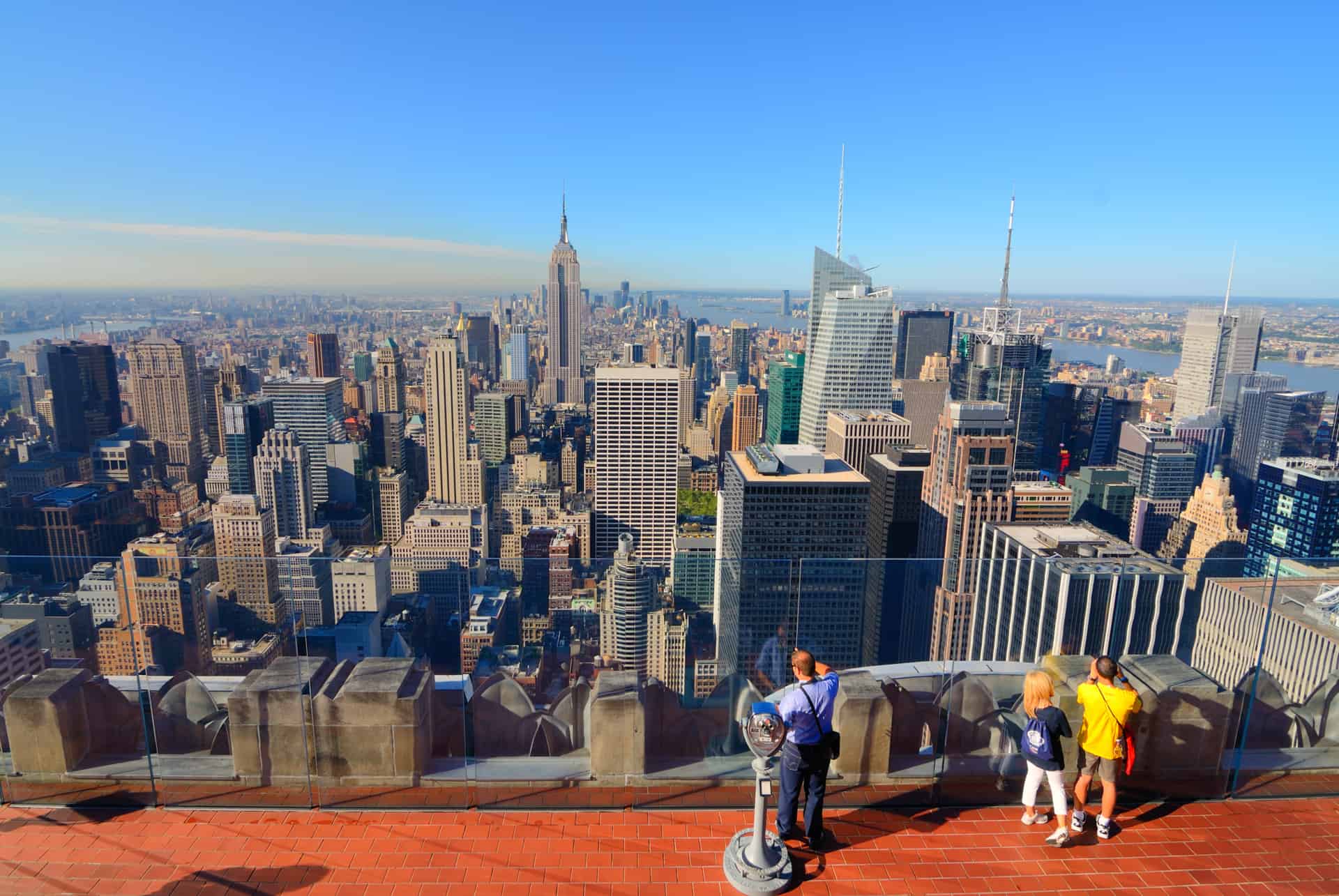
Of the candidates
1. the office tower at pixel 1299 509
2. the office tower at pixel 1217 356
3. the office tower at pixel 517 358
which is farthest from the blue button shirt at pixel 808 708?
the office tower at pixel 517 358

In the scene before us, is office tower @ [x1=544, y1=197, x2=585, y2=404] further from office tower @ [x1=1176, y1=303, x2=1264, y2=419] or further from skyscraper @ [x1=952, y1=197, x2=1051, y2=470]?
office tower @ [x1=1176, y1=303, x2=1264, y2=419]


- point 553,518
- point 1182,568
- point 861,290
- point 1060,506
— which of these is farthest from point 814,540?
point 861,290

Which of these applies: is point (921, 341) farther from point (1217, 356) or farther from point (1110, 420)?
point (1217, 356)

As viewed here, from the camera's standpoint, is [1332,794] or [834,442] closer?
[1332,794]

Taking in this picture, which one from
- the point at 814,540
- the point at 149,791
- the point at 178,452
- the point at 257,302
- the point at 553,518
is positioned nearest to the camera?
the point at 149,791

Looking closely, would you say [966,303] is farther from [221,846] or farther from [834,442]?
[221,846]

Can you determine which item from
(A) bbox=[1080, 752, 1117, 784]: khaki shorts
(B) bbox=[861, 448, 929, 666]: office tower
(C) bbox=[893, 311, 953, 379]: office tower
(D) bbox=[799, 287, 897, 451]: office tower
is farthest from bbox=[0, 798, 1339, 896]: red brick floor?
(C) bbox=[893, 311, 953, 379]: office tower
